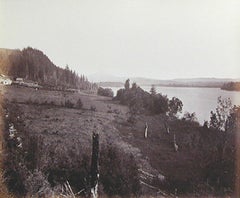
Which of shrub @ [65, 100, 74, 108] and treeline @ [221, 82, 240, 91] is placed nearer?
treeline @ [221, 82, 240, 91]

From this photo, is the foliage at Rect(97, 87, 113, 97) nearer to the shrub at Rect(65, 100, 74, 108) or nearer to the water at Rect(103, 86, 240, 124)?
the water at Rect(103, 86, 240, 124)

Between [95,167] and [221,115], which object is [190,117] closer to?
[221,115]

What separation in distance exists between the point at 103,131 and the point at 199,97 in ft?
3.16

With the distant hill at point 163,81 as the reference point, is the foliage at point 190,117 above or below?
below

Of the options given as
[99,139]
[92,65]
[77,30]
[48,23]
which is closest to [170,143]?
[99,139]

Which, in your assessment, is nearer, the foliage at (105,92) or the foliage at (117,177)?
the foliage at (117,177)

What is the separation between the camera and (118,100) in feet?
12.2

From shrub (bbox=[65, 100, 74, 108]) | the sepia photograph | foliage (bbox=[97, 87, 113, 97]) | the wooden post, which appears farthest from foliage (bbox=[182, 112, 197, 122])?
shrub (bbox=[65, 100, 74, 108])

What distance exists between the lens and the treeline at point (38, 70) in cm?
362

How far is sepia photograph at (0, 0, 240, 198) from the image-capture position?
3580 mm

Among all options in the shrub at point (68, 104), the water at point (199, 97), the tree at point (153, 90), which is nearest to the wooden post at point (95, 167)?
the shrub at point (68, 104)

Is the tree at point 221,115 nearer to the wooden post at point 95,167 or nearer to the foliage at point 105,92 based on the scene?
the foliage at point 105,92

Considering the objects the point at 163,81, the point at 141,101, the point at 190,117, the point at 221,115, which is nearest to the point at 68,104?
the point at 141,101

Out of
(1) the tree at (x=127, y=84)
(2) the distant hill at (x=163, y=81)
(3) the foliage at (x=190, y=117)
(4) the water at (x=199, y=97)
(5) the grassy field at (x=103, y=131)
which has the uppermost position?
(2) the distant hill at (x=163, y=81)
